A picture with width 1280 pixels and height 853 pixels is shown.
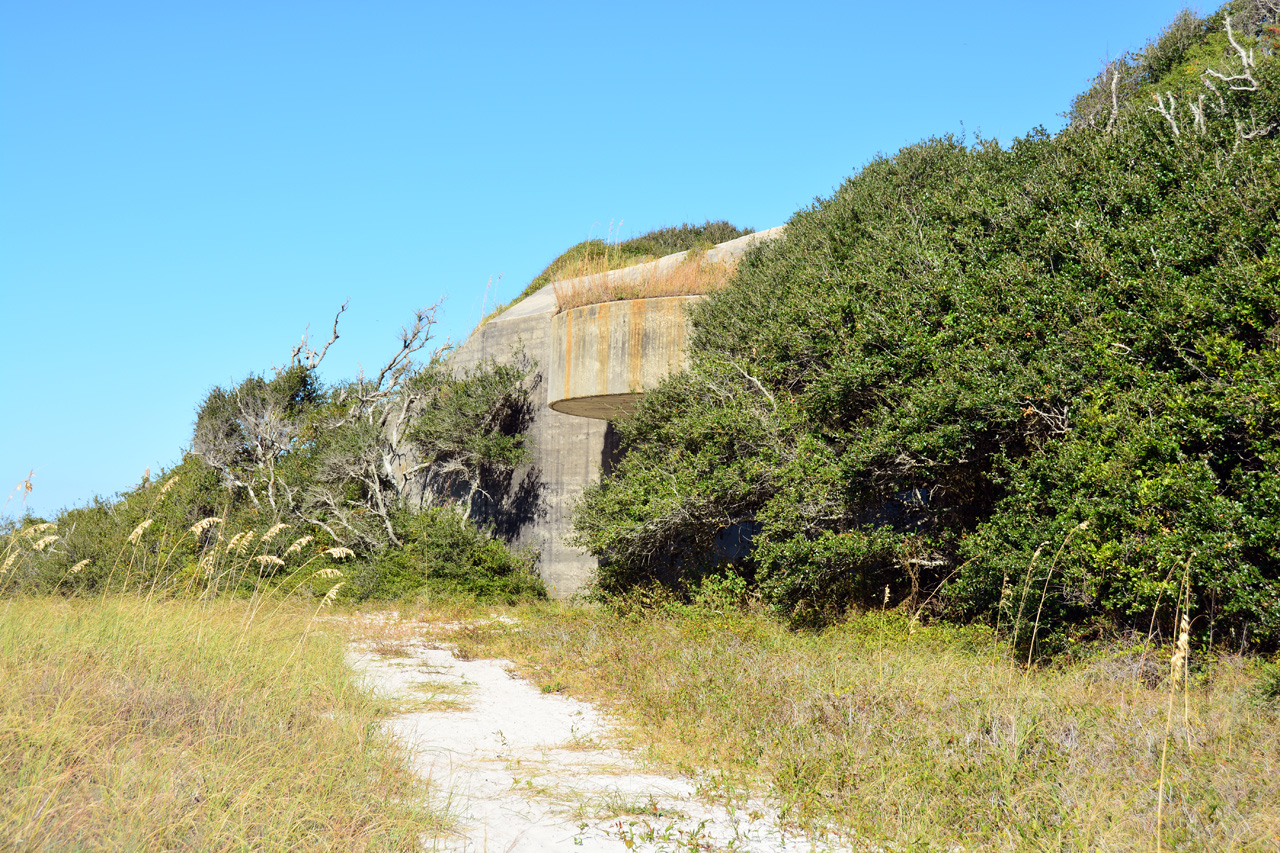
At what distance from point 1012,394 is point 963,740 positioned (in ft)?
14.3

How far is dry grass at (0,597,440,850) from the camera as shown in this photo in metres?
3.43

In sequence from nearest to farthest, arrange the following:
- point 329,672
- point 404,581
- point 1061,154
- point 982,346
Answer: point 329,672
point 982,346
point 1061,154
point 404,581

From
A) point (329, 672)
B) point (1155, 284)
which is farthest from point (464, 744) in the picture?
point (1155, 284)

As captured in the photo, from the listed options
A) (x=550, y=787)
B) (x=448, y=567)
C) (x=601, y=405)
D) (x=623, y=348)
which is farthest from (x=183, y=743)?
(x=448, y=567)

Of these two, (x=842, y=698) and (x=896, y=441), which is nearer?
(x=842, y=698)

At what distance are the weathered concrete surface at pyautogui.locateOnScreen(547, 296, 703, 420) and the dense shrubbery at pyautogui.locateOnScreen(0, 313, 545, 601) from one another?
2.99 m

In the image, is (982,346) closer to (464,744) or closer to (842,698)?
(842,698)

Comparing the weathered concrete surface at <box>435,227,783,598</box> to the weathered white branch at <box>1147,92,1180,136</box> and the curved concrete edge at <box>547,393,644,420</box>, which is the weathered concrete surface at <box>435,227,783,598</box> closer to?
the curved concrete edge at <box>547,393,644,420</box>

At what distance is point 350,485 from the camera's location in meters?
17.4

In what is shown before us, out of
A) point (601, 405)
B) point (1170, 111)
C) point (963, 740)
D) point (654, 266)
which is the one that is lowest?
point (963, 740)

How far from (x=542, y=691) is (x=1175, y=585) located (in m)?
5.30

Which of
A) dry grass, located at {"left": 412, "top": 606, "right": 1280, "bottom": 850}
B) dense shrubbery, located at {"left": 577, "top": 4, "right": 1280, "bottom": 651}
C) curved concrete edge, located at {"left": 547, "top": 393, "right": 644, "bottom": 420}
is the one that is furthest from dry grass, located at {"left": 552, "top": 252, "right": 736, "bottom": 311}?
dry grass, located at {"left": 412, "top": 606, "right": 1280, "bottom": 850}

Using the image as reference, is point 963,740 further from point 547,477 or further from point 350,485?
point 350,485

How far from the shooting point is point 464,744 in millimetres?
5844
